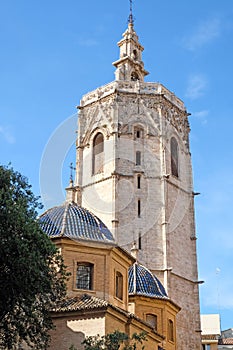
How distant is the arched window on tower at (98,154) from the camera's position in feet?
179

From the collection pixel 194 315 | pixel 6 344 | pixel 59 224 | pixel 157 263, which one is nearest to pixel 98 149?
pixel 157 263

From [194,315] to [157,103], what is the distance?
1850cm

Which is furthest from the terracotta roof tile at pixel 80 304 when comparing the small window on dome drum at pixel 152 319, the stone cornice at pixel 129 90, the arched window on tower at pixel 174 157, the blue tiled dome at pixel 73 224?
the stone cornice at pixel 129 90

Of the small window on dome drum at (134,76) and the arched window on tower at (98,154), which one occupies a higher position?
the small window on dome drum at (134,76)

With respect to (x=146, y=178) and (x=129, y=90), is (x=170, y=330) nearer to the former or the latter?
(x=146, y=178)

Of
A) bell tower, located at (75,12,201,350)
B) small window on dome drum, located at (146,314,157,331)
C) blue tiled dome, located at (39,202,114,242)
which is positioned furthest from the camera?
bell tower, located at (75,12,201,350)

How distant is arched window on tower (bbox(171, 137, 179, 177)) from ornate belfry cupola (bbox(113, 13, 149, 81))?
8095mm

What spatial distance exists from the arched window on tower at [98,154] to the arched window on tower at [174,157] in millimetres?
6309

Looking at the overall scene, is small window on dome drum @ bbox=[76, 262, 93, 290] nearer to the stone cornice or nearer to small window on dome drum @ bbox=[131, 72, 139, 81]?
the stone cornice

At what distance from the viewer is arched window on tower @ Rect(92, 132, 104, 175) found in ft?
179

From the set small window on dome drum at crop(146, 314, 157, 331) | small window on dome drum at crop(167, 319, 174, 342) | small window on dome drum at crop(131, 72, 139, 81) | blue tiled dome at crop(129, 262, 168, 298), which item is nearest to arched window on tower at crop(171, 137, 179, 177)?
small window on dome drum at crop(131, 72, 139, 81)

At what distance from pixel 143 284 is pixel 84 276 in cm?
699

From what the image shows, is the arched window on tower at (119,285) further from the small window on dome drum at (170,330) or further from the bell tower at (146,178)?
the bell tower at (146,178)

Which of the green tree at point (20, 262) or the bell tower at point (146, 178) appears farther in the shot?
the bell tower at point (146, 178)
